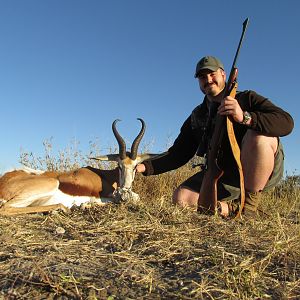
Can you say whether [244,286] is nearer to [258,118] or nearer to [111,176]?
[258,118]

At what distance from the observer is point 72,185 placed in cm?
597

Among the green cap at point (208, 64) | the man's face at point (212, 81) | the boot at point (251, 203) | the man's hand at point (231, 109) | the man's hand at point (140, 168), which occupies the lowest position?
the boot at point (251, 203)

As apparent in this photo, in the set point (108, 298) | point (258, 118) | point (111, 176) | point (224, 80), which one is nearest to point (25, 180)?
point (111, 176)

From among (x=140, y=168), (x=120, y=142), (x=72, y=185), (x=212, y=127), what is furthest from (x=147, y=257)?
(x=120, y=142)

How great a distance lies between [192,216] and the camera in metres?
3.23

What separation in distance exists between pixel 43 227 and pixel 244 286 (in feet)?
5.88

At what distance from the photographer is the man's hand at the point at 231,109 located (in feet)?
11.1

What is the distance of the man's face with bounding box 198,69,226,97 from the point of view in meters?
4.16

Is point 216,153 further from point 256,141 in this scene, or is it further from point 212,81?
point 212,81

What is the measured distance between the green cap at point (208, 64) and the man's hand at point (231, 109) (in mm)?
792

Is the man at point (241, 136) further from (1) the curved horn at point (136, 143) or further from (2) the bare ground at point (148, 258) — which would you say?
(1) the curved horn at point (136, 143)

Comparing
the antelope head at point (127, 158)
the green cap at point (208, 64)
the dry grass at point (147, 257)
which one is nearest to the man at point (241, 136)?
the green cap at point (208, 64)

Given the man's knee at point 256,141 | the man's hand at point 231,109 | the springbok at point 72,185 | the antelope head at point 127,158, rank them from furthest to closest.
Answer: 1. the antelope head at point 127,158
2. the springbok at point 72,185
3. the man's knee at point 256,141
4. the man's hand at point 231,109

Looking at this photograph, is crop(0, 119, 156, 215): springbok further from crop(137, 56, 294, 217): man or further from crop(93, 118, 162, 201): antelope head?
crop(137, 56, 294, 217): man
